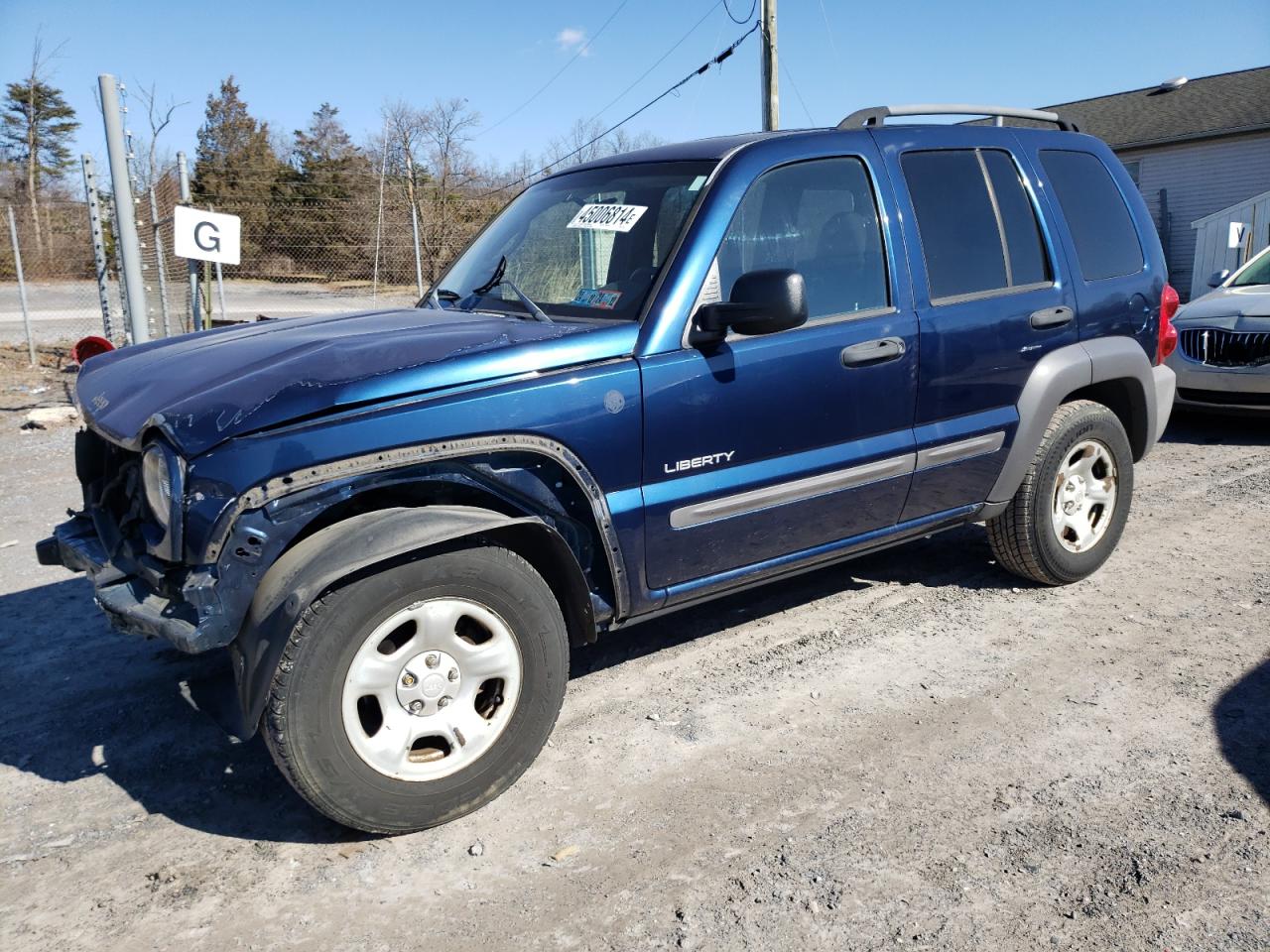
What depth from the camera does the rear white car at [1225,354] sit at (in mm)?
7840

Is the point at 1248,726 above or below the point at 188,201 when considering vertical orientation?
below

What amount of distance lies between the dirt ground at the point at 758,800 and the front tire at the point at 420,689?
0.17 metres

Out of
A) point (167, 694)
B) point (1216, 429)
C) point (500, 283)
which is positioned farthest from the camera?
point (1216, 429)

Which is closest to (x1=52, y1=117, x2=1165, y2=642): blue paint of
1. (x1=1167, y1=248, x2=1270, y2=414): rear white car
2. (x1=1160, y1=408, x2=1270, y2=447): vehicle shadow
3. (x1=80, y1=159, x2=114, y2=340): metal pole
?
(x1=1167, y1=248, x2=1270, y2=414): rear white car

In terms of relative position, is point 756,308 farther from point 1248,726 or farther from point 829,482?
point 1248,726

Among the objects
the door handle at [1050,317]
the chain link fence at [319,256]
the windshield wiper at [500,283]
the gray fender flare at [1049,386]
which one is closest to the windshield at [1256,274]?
→ the gray fender flare at [1049,386]

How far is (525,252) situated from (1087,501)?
292 centimetres

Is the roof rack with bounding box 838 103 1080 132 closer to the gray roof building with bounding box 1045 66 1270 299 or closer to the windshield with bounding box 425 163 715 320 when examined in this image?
the windshield with bounding box 425 163 715 320

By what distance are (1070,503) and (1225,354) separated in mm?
4361

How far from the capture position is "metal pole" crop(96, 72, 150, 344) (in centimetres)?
903

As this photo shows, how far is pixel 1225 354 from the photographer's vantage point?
805cm

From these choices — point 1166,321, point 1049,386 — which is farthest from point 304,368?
point 1166,321

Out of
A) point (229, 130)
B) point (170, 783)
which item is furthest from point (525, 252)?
point (229, 130)

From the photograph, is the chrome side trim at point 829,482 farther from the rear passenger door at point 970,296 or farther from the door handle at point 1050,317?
the door handle at point 1050,317
